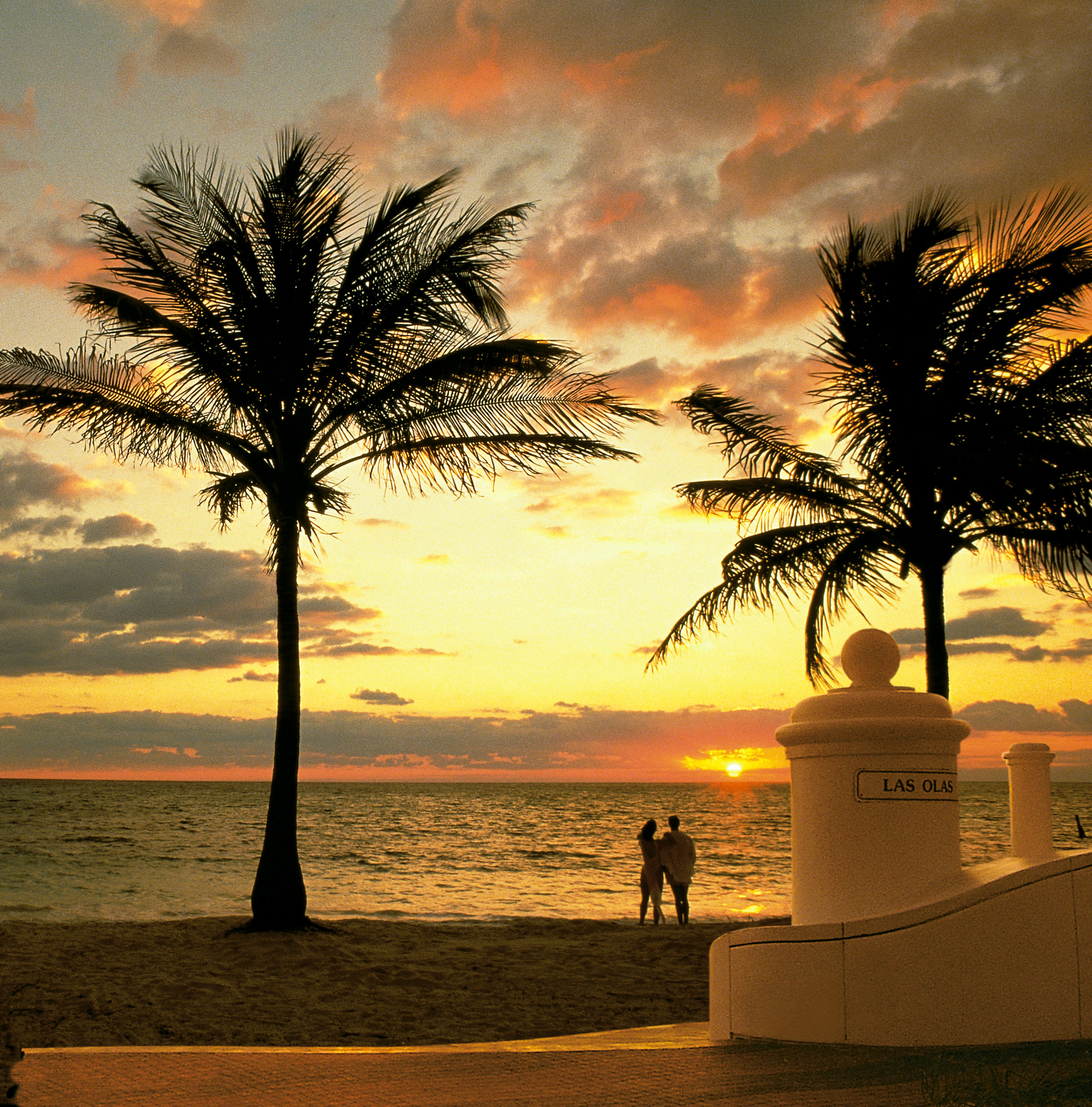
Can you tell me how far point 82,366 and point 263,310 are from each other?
2.24 m

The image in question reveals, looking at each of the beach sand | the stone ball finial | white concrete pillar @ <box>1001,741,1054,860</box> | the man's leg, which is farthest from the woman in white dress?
the stone ball finial

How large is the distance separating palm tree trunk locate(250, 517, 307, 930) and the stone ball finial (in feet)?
29.6

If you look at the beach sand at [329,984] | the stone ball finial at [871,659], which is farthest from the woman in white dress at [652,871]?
the stone ball finial at [871,659]

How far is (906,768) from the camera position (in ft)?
12.0

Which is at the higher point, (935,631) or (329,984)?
(935,631)

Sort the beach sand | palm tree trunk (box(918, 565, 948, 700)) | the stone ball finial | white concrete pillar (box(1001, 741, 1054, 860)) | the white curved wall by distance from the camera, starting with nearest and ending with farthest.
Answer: the white curved wall → the stone ball finial → white concrete pillar (box(1001, 741, 1054, 860)) → the beach sand → palm tree trunk (box(918, 565, 948, 700))

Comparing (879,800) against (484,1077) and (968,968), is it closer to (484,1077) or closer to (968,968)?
(968,968)

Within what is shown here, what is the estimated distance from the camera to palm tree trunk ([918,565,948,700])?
12875 mm

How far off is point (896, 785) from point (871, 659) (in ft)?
1.55

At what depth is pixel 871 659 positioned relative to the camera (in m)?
3.86

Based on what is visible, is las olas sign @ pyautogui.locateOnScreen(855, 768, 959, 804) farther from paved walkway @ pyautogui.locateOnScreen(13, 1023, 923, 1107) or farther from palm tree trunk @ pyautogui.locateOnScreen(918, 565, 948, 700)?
palm tree trunk @ pyautogui.locateOnScreen(918, 565, 948, 700)

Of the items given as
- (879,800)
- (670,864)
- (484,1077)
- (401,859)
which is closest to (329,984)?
(670,864)

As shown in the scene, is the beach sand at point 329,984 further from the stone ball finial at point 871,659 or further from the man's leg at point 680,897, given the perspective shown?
the stone ball finial at point 871,659

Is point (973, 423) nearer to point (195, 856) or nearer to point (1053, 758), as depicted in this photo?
point (1053, 758)
